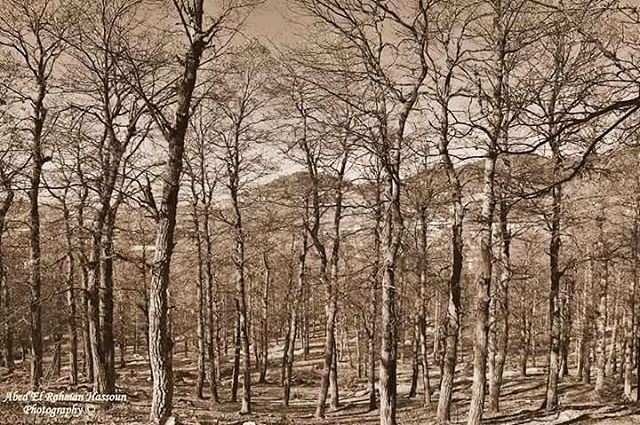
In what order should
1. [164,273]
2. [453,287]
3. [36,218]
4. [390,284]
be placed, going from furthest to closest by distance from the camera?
[36,218]
[453,287]
[390,284]
[164,273]

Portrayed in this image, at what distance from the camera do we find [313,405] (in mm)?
21344

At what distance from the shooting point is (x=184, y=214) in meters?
19.0

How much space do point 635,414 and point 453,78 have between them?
892cm

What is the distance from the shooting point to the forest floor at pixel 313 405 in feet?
35.2

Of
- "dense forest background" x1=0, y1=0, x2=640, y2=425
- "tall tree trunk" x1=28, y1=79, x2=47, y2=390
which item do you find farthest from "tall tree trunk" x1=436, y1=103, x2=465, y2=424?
"tall tree trunk" x1=28, y1=79, x2=47, y2=390

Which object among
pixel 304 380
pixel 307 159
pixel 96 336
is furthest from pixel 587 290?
pixel 96 336

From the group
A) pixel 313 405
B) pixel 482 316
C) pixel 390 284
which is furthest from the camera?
pixel 313 405

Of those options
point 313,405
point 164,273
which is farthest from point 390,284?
point 313,405

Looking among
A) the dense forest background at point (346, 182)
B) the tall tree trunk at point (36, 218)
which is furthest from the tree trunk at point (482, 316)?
the tall tree trunk at point (36, 218)

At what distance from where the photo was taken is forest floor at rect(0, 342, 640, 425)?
10736mm

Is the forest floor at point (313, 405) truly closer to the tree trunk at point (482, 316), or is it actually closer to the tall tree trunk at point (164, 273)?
the tall tree trunk at point (164, 273)

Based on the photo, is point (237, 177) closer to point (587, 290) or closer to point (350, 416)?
point (350, 416)

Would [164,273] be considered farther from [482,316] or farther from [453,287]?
[453,287]

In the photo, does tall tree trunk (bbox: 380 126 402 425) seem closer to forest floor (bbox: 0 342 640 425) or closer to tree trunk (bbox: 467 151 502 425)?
tree trunk (bbox: 467 151 502 425)
